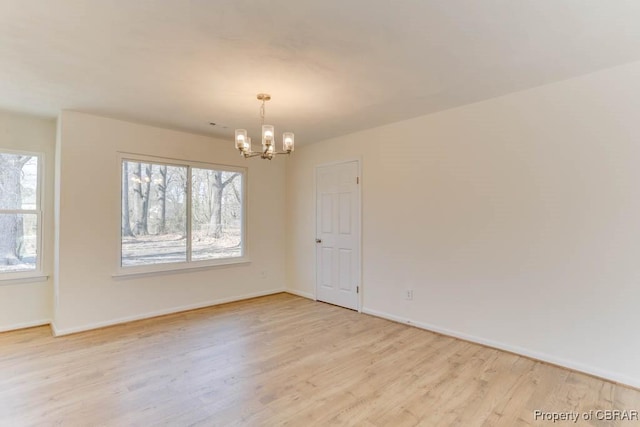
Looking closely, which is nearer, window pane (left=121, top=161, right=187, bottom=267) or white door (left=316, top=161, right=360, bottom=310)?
window pane (left=121, top=161, right=187, bottom=267)

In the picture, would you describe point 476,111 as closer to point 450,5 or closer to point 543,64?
point 543,64

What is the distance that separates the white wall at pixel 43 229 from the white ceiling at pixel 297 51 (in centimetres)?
36

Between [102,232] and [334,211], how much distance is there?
3009 mm

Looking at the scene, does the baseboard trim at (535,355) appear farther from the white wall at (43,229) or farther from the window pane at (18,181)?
the window pane at (18,181)

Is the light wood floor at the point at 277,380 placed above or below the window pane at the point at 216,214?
below

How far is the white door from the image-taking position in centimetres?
447

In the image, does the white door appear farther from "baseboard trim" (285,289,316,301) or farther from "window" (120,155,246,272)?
"window" (120,155,246,272)

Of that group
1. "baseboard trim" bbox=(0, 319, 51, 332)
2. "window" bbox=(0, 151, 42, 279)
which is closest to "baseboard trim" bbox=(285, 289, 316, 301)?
"baseboard trim" bbox=(0, 319, 51, 332)

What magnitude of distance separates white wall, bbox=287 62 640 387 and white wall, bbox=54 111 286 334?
253 centimetres

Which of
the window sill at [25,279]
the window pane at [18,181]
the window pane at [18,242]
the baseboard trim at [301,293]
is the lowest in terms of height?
the baseboard trim at [301,293]

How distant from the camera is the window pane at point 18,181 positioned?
3.63 meters

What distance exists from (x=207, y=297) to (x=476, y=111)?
4.23 meters

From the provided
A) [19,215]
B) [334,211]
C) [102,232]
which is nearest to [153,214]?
[102,232]

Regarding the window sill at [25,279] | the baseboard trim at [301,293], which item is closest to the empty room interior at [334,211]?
the window sill at [25,279]
